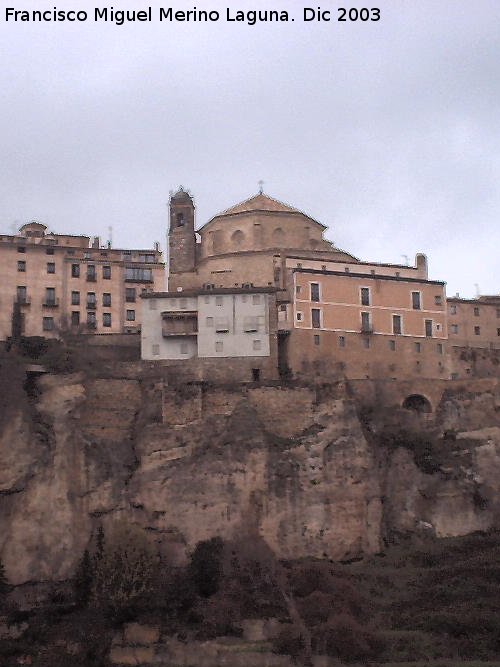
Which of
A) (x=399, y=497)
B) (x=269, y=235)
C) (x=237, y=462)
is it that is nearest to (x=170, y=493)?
(x=237, y=462)

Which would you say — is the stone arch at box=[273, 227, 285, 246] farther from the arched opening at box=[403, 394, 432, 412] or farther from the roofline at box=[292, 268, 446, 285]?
the arched opening at box=[403, 394, 432, 412]

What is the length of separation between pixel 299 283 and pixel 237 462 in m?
13.8

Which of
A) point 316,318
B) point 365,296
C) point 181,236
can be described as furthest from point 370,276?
point 181,236

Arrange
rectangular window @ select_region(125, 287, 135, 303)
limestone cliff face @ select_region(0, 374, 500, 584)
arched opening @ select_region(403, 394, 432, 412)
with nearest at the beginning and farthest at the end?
limestone cliff face @ select_region(0, 374, 500, 584)
arched opening @ select_region(403, 394, 432, 412)
rectangular window @ select_region(125, 287, 135, 303)

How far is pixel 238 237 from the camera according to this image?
257 feet

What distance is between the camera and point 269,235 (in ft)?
256

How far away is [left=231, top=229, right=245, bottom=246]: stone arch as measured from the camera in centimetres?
7800

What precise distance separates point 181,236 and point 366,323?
15413 mm

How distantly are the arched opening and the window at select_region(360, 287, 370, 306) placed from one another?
6.59 m

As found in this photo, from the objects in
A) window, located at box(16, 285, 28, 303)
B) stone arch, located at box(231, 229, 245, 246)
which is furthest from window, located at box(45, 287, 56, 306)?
stone arch, located at box(231, 229, 245, 246)

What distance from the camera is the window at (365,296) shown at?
7119cm

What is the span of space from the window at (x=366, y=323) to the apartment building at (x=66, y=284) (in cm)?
1416

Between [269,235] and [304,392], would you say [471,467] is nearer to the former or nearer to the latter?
[304,392]

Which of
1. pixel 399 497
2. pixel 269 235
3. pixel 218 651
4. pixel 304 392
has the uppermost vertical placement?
pixel 269 235
